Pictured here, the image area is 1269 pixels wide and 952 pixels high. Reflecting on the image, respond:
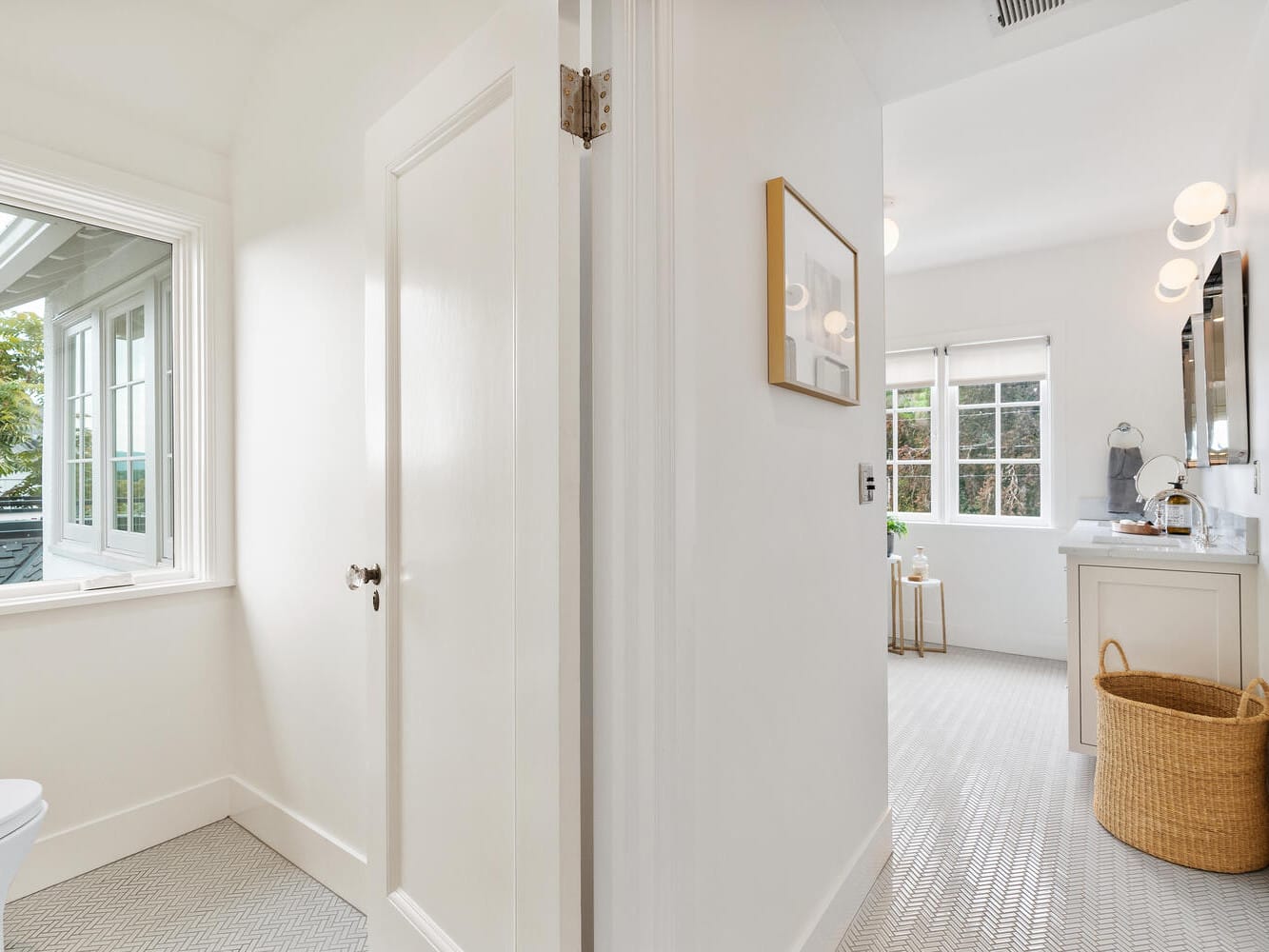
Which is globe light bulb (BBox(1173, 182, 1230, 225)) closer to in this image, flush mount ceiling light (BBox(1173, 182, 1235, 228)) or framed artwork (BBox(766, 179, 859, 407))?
flush mount ceiling light (BBox(1173, 182, 1235, 228))

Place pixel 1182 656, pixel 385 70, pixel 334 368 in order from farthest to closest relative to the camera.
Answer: pixel 1182 656, pixel 334 368, pixel 385 70

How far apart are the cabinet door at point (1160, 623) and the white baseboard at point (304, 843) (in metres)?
2.53

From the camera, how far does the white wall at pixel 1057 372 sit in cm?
381

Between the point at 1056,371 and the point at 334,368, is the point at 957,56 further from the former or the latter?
the point at 1056,371

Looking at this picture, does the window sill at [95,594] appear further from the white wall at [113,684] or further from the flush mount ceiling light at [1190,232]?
the flush mount ceiling light at [1190,232]

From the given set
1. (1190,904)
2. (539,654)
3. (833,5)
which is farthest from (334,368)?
(1190,904)

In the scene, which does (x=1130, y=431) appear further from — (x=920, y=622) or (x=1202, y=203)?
(x=1202, y=203)

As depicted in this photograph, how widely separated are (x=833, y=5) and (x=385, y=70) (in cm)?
113

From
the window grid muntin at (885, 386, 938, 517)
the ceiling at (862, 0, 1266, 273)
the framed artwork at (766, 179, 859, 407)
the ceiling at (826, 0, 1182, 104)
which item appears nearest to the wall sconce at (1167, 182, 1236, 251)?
the ceiling at (862, 0, 1266, 273)

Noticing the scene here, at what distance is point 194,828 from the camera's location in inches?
85.6

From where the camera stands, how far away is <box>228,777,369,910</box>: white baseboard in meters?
1.77

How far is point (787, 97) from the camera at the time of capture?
1.40 metres

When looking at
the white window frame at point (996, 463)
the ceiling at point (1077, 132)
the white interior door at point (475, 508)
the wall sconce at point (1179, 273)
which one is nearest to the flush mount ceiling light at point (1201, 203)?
the ceiling at point (1077, 132)

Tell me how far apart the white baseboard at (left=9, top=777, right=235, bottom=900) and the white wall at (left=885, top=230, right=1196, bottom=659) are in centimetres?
415
